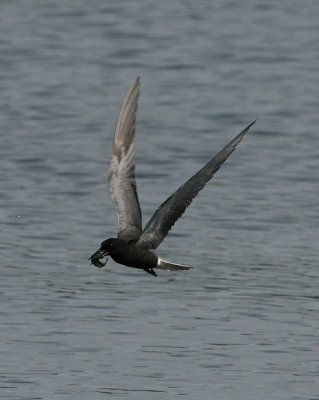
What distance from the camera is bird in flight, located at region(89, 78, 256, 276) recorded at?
10906 millimetres

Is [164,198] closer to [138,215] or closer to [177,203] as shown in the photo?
[138,215]

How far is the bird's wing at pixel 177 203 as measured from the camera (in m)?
11.0

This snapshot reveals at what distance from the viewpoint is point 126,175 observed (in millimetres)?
11867

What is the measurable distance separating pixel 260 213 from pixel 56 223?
2.09 m

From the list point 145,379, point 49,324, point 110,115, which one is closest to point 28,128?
point 110,115

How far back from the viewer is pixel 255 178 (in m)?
18.9

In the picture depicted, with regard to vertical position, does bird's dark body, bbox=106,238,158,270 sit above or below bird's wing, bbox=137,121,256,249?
below

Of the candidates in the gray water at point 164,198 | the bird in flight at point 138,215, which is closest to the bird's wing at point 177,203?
the bird in flight at point 138,215

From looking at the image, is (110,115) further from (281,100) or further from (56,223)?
(56,223)

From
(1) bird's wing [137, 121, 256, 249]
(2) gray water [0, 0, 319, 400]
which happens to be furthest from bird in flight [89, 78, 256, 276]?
(2) gray water [0, 0, 319, 400]

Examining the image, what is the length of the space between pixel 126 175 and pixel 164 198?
5876 mm

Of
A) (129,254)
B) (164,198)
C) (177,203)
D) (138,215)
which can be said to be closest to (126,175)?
(138,215)

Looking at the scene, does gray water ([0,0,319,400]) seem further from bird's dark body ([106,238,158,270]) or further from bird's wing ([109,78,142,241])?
bird's wing ([109,78,142,241])

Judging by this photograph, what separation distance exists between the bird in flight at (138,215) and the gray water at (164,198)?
3.14 ft
